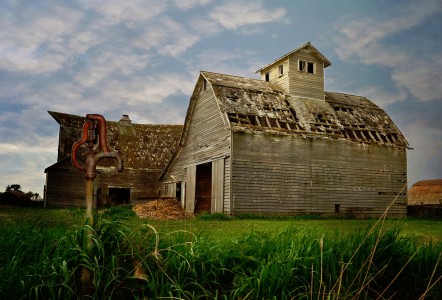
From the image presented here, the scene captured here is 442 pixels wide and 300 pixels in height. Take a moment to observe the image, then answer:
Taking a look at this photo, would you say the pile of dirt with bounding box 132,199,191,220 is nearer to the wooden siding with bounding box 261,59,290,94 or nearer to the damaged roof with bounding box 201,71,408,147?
the damaged roof with bounding box 201,71,408,147

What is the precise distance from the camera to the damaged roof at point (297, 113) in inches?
894

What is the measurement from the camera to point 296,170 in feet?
75.1

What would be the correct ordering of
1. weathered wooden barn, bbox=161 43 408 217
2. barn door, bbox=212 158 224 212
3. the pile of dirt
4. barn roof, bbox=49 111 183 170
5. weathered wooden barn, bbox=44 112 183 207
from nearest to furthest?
the pile of dirt < barn door, bbox=212 158 224 212 < weathered wooden barn, bbox=161 43 408 217 < weathered wooden barn, bbox=44 112 183 207 < barn roof, bbox=49 111 183 170

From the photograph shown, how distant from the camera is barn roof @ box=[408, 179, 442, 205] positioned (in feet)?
180

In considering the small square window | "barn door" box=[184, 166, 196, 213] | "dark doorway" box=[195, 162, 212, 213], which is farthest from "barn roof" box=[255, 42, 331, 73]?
"barn door" box=[184, 166, 196, 213]

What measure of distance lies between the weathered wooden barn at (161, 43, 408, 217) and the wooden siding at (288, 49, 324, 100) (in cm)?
7

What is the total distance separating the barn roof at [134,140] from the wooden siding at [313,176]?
52.2 ft

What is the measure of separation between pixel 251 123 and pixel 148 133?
18.2 m

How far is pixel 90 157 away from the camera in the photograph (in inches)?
178

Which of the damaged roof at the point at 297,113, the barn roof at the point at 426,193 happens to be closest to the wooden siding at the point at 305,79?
the damaged roof at the point at 297,113

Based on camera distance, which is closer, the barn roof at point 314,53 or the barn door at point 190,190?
the barn door at point 190,190

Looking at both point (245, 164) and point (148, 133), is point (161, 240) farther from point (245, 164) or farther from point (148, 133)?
point (148, 133)

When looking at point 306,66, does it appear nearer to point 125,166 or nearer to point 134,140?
point 125,166

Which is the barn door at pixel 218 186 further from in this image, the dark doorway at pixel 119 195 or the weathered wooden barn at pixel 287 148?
the dark doorway at pixel 119 195
